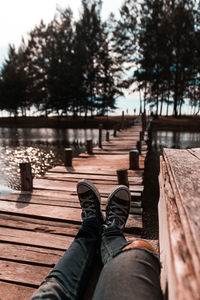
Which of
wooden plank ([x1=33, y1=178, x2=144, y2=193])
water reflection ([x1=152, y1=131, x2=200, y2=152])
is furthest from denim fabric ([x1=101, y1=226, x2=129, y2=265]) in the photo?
water reflection ([x1=152, y1=131, x2=200, y2=152])

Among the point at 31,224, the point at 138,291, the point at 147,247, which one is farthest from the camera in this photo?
the point at 31,224

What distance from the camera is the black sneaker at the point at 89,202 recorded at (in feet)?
7.84

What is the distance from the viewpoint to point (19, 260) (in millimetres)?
2260

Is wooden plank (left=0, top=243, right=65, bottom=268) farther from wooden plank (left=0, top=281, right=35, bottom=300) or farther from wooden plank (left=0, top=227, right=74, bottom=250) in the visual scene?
wooden plank (left=0, top=281, right=35, bottom=300)

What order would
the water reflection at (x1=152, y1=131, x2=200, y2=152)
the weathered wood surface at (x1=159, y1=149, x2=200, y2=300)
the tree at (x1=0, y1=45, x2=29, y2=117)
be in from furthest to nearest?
the tree at (x1=0, y1=45, x2=29, y2=117)
the water reflection at (x1=152, y1=131, x2=200, y2=152)
the weathered wood surface at (x1=159, y1=149, x2=200, y2=300)

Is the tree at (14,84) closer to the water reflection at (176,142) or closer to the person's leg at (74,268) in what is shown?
the water reflection at (176,142)

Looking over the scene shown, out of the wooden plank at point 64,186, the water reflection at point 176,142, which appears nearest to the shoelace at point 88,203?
the wooden plank at point 64,186

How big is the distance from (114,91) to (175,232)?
3342 cm

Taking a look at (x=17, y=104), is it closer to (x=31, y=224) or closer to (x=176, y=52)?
(x=176, y=52)

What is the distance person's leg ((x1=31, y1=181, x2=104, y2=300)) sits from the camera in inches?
53.4

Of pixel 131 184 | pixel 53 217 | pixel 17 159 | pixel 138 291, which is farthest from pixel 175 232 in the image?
pixel 17 159

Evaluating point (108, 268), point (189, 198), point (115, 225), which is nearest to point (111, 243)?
point (115, 225)

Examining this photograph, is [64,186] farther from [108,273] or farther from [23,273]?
[108,273]

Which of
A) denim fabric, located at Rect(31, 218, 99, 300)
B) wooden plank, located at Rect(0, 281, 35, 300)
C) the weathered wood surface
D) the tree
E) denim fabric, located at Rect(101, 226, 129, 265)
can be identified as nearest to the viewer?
the weathered wood surface
